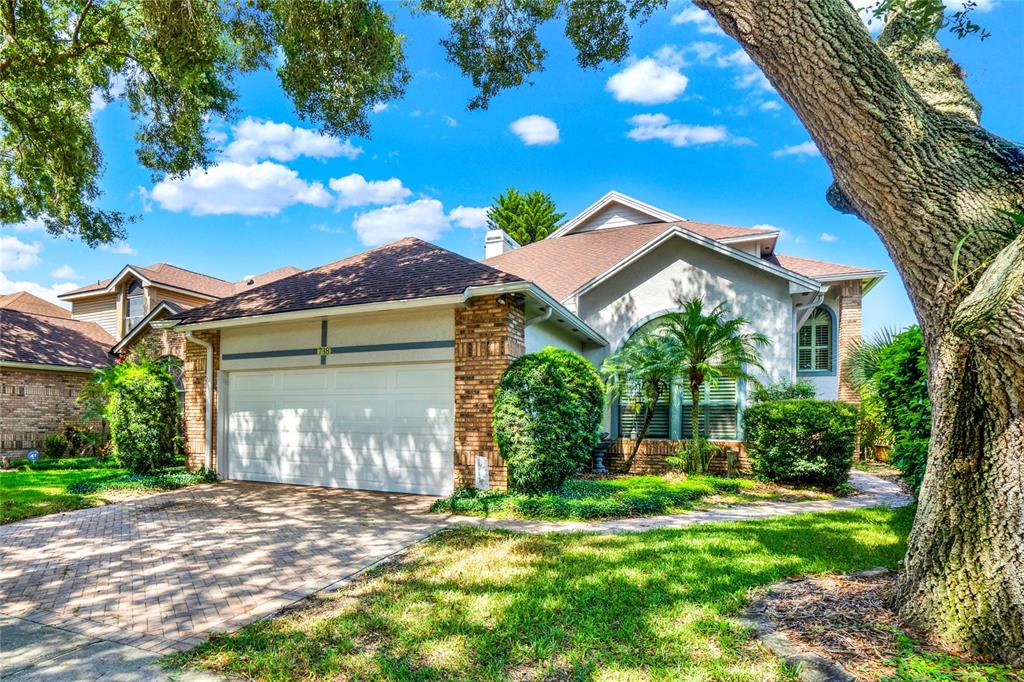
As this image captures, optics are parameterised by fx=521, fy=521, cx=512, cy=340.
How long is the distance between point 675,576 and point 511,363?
4.31 meters

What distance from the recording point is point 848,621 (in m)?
3.49

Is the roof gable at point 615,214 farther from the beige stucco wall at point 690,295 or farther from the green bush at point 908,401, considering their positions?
the green bush at point 908,401

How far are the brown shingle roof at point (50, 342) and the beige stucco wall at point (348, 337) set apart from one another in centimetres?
976

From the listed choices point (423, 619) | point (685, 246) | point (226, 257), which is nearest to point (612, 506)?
point (423, 619)

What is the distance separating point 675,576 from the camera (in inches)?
183

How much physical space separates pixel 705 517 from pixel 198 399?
32.8 feet

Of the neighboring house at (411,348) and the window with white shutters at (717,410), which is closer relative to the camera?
the neighboring house at (411,348)

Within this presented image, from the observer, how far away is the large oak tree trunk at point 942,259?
2992mm

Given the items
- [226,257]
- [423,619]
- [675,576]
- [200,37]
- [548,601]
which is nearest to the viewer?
[423,619]

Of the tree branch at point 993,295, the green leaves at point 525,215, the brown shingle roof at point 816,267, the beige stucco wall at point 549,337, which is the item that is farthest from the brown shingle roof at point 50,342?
the brown shingle roof at point 816,267

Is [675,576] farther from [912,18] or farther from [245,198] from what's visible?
[245,198]

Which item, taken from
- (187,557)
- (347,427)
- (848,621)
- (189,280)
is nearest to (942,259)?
(848,621)

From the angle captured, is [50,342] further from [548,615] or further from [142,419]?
[548,615]

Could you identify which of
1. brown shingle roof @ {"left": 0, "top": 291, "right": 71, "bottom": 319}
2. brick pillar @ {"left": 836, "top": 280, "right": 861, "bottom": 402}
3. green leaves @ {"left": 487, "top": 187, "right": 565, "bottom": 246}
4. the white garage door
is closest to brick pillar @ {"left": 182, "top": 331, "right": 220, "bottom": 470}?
the white garage door
